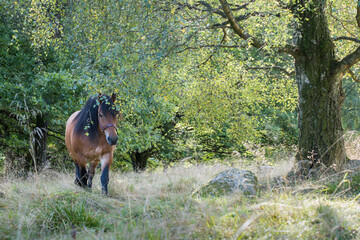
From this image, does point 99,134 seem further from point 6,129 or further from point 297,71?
point 6,129

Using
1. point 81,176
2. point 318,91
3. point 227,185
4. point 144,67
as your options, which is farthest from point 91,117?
point 318,91

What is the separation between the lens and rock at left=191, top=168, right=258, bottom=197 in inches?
249

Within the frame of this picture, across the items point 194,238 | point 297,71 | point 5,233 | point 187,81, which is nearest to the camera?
point 194,238

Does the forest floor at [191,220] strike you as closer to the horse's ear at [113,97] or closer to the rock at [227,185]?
the rock at [227,185]

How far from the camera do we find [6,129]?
1455 cm

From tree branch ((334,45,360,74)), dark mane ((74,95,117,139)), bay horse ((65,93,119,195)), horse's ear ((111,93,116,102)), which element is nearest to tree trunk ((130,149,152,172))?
bay horse ((65,93,119,195))

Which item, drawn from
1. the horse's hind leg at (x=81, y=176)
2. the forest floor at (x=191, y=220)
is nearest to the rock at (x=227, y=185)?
the forest floor at (x=191, y=220)

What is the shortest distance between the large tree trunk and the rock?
84.3 inches

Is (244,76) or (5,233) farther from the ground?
(244,76)

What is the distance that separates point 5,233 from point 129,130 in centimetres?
961

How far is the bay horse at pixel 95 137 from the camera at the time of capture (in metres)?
7.11

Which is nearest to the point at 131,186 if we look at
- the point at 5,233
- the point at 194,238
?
the point at 5,233

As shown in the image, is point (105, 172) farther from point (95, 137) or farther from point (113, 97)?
point (113, 97)

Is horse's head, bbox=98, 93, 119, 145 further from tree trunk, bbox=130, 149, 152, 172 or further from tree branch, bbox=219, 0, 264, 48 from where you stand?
tree trunk, bbox=130, 149, 152, 172
